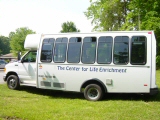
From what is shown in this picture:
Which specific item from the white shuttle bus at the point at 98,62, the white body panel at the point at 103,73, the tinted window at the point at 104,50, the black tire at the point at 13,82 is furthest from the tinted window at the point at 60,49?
the black tire at the point at 13,82

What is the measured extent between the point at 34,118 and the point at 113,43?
4100 mm

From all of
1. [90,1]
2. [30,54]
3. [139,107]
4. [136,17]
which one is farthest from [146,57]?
[90,1]

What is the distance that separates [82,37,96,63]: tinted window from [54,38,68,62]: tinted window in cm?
86

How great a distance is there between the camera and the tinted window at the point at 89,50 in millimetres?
8038

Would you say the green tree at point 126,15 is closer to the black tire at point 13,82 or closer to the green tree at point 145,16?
the green tree at point 145,16

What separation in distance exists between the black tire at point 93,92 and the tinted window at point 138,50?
170cm

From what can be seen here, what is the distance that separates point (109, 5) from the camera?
29.1 meters

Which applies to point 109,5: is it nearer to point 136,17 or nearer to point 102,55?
point 136,17

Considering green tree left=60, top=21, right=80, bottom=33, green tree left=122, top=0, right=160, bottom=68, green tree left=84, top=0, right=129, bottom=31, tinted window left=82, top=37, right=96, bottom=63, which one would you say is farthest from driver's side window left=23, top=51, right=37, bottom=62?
green tree left=60, top=21, right=80, bottom=33

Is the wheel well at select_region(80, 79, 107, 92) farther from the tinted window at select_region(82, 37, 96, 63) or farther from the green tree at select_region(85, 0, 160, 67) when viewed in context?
A: the green tree at select_region(85, 0, 160, 67)

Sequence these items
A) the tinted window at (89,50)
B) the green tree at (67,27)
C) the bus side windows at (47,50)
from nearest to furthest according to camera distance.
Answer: the tinted window at (89,50)
the bus side windows at (47,50)
the green tree at (67,27)

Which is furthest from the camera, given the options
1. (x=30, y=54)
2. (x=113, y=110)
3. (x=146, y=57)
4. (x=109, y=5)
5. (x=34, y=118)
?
(x=109, y=5)

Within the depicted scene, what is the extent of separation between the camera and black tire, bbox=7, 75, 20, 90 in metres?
10.2

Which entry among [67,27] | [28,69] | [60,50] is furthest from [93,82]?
[67,27]
